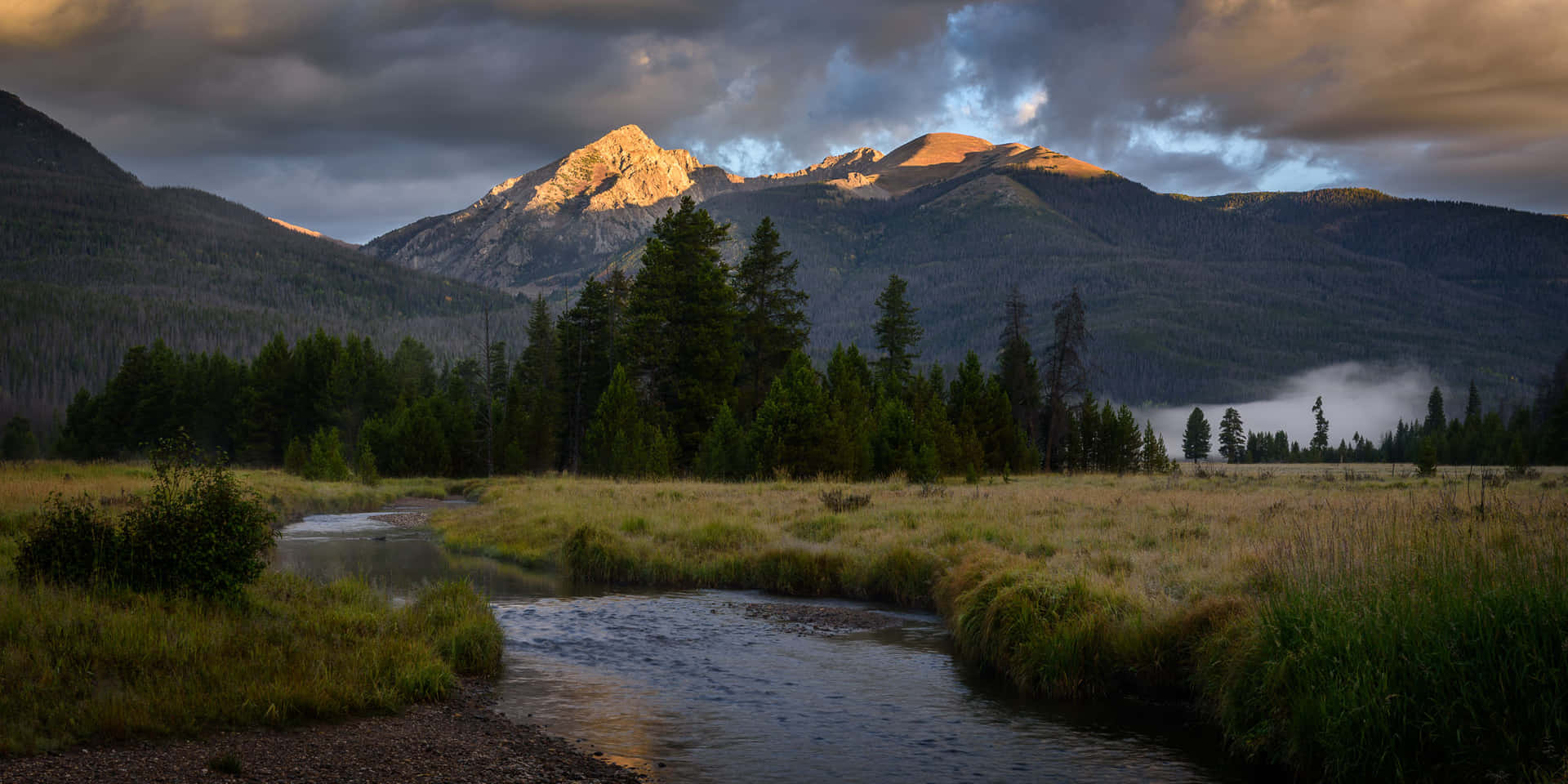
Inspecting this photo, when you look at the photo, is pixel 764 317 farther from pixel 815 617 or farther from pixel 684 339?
pixel 815 617

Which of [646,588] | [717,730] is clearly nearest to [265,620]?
[717,730]

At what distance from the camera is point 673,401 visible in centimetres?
5700

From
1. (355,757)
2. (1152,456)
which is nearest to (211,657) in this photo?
(355,757)

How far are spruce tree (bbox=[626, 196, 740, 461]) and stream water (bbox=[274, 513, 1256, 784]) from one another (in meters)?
36.4

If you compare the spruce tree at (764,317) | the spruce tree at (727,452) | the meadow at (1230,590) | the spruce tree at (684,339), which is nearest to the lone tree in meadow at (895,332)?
the spruce tree at (764,317)

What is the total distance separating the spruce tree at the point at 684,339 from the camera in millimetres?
55344

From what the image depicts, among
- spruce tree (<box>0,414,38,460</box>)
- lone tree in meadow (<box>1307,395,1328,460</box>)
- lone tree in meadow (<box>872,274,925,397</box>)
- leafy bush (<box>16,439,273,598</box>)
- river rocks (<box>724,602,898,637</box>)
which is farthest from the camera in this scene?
lone tree in meadow (<box>1307,395,1328,460</box>)

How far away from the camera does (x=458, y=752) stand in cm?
943

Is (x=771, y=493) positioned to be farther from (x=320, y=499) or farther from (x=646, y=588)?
(x=320, y=499)

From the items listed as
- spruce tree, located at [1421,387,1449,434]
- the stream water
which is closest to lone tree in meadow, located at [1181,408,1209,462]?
spruce tree, located at [1421,387,1449,434]

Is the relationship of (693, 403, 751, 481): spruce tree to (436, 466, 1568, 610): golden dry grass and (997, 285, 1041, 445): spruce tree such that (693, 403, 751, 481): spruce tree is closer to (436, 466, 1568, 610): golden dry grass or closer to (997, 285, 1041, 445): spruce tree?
(436, 466, 1568, 610): golden dry grass

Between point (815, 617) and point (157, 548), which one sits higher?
point (157, 548)

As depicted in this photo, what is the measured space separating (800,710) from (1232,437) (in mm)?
163917

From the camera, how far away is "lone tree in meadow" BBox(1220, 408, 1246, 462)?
15575cm
